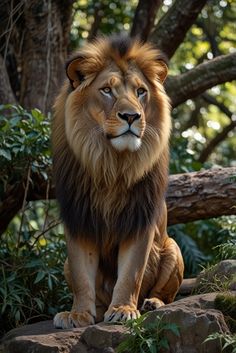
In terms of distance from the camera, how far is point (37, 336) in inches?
175

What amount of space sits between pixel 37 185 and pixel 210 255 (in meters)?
2.27

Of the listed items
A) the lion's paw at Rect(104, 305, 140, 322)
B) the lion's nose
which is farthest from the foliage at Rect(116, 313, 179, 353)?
the lion's nose

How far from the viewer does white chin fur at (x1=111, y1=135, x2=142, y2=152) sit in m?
4.81

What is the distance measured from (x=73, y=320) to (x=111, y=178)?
88 centimetres

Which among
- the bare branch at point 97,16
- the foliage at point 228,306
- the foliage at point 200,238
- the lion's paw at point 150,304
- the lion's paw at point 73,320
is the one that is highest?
the bare branch at point 97,16

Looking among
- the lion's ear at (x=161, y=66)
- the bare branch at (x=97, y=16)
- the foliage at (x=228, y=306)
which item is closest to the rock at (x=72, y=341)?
the foliage at (x=228, y=306)

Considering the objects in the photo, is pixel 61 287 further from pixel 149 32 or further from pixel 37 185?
pixel 149 32

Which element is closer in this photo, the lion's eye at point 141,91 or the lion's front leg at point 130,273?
the lion's front leg at point 130,273

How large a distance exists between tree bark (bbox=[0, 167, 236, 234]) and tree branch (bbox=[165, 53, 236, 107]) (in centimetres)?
123

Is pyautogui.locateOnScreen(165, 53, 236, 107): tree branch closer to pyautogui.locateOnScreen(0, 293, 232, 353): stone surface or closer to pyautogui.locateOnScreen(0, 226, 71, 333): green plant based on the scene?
pyautogui.locateOnScreen(0, 226, 71, 333): green plant

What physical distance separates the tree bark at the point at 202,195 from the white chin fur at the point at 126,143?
1579mm

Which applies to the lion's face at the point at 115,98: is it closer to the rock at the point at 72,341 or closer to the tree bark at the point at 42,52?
the rock at the point at 72,341

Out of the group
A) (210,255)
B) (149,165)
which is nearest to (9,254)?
(149,165)

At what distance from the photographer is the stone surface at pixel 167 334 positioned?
4.09m
